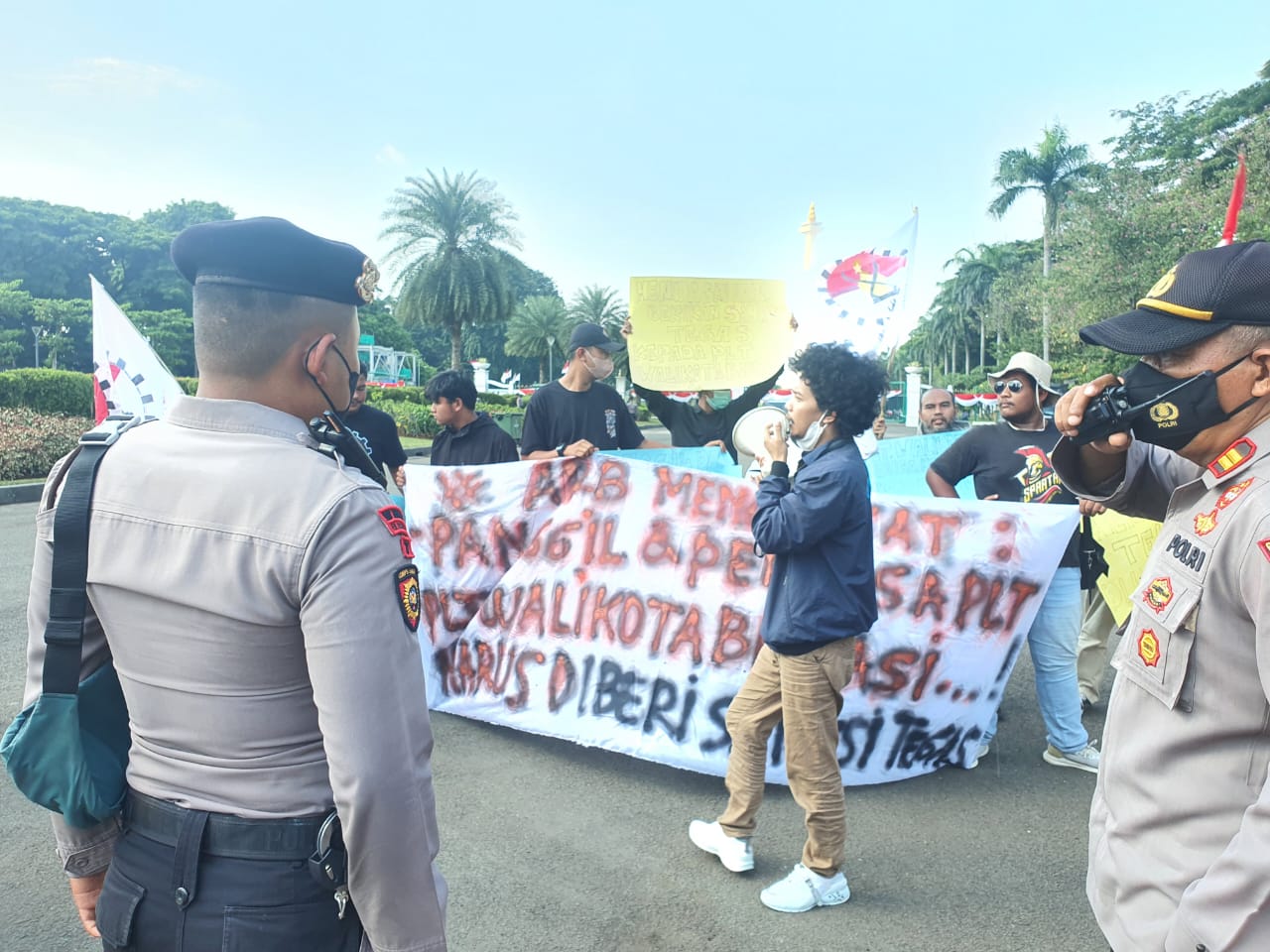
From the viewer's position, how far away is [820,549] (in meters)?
2.90

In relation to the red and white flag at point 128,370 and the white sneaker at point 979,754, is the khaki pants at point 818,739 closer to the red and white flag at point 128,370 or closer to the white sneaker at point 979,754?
the white sneaker at point 979,754

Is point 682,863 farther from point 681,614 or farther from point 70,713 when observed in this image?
point 70,713

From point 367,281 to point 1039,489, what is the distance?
3592 mm

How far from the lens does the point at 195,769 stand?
4.48ft

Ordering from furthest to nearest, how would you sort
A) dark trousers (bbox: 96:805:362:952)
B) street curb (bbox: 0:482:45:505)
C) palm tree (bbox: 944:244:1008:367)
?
1. palm tree (bbox: 944:244:1008:367)
2. street curb (bbox: 0:482:45:505)
3. dark trousers (bbox: 96:805:362:952)

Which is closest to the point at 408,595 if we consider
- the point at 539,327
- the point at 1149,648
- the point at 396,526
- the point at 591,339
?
the point at 396,526

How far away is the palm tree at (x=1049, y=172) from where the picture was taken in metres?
42.4

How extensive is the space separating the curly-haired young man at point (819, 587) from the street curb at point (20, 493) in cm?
1245

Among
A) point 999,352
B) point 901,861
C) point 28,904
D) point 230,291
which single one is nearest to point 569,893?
point 901,861

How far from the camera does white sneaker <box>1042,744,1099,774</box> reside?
13.2ft

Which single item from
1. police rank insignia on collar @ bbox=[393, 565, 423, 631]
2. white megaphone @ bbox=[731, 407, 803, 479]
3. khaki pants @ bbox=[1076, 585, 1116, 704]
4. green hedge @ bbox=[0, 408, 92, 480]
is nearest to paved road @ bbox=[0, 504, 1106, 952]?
khaki pants @ bbox=[1076, 585, 1116, 704]

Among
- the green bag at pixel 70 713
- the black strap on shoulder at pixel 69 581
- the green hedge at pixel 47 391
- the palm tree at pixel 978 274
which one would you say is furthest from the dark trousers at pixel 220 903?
the palm tree at pixel 978 274

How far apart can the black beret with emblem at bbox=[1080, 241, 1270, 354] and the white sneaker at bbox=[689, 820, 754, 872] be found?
2.24m

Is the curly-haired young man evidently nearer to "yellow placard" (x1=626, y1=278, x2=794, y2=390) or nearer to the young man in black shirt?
"yellow placard" (x1=626, y1=278, x2=794, y2=390)
